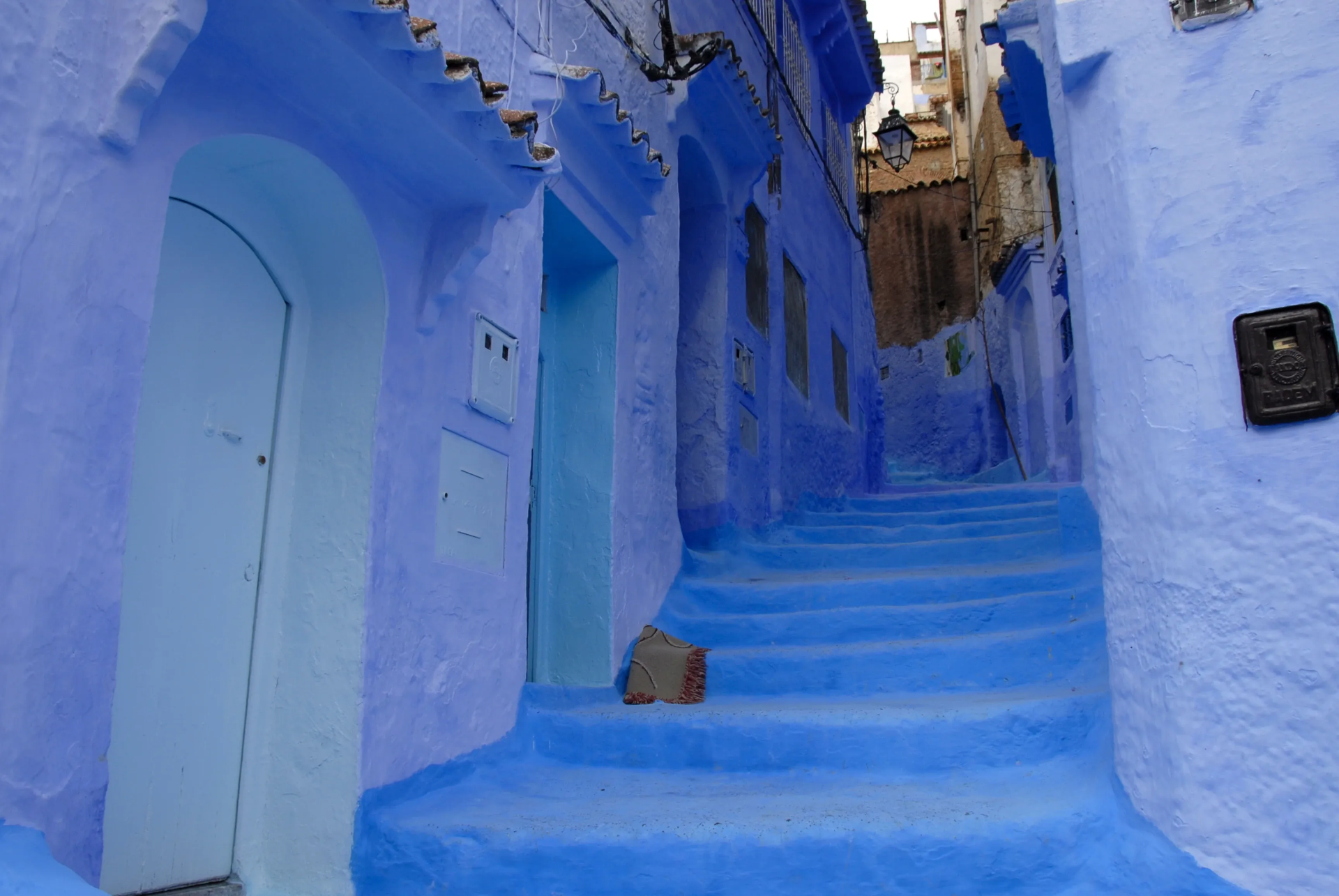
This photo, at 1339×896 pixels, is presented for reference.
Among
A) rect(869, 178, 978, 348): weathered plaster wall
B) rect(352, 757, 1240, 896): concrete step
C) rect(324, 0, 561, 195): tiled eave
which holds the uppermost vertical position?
rect(869, 178, 978, 348): weathered plaster wall

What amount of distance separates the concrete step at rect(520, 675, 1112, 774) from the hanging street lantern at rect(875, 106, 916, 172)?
7934 millimetres

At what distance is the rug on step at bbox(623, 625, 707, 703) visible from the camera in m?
4.65

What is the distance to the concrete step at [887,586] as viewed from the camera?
525 centimetres

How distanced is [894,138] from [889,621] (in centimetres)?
732

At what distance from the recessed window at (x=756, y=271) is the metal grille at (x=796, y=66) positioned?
6.40 feet

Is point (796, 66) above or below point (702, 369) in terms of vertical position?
above

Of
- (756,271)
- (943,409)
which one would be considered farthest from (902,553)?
(943,409)

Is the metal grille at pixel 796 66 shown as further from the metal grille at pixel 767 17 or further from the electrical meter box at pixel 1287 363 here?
the electrical meter box at pixel 1287 363

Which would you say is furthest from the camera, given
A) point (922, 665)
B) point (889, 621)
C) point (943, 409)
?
point (943, 409)

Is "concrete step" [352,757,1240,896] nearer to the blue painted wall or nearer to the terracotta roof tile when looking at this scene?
the blue painted wall

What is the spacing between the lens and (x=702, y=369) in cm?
682

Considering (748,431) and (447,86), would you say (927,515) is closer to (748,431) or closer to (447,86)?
(748,431)

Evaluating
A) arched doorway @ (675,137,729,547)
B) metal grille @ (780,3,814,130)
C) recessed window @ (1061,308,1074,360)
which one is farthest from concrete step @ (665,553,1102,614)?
recessed window @ (1061,308,1074,360)

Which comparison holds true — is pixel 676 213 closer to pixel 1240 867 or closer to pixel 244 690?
pixel 244 690
